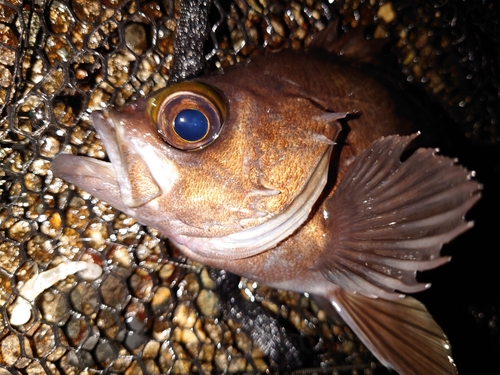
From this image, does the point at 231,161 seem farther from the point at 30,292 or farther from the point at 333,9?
the point at 333,9

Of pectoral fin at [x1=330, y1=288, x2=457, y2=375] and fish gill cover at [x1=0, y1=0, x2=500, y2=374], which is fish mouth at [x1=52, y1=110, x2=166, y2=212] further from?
pectoral fin at [x1=330, y1=288, x2=457, y2=375]

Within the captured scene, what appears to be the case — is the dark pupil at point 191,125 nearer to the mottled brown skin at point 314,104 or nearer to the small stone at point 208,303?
the mottled brown skin at point 314,104

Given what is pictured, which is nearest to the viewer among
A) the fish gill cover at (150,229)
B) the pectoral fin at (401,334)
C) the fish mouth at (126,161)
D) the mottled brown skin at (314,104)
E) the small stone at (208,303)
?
the fish mouth at (126,161)

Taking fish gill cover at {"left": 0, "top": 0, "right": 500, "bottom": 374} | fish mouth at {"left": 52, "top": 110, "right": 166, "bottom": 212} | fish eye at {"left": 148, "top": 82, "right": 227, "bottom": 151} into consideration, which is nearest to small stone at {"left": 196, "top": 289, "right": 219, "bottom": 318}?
fish gill cover at {"left": 0, "top": 0, "right": 500, "bottom": 374}

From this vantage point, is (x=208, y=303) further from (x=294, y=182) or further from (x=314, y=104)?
(x=314, y=104)

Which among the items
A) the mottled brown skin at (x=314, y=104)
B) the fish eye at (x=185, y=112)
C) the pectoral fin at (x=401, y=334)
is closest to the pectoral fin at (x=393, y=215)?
the mottled brown skin at (x=314, y=104)

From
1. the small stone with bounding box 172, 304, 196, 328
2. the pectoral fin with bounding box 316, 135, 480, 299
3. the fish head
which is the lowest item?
the small stone with bounding box 172, 304, 196, 328

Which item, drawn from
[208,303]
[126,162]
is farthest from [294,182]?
[208,303]
